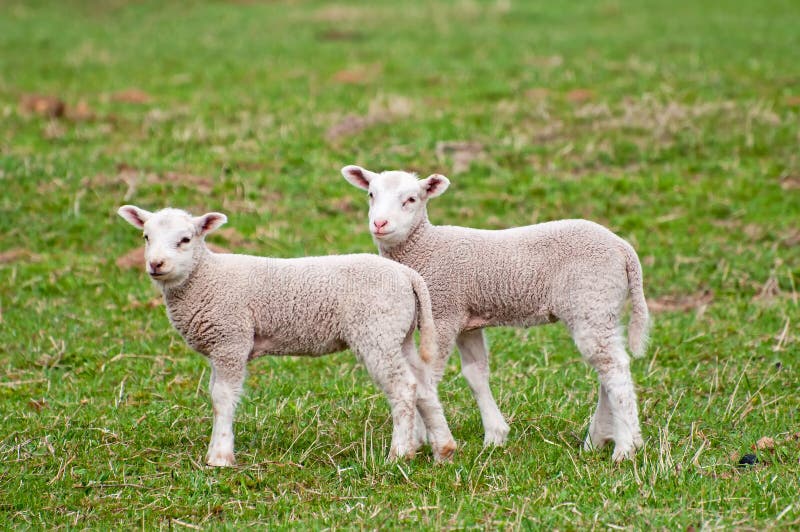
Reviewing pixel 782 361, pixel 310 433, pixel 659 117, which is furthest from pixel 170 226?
pixel 659 117

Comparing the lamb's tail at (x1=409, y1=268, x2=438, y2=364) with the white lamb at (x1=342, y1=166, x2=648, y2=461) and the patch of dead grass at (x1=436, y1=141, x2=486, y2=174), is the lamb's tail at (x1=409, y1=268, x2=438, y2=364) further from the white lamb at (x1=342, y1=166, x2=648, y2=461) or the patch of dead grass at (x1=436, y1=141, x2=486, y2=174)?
the patch of dead grass at (x1=436, y1=141, x2=486, y2=174)

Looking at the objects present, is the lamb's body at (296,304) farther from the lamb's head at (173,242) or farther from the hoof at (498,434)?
the hoof at (498,434)

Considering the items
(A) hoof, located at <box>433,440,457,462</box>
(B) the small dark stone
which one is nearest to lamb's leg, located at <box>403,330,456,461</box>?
(A) hoof, located at <box>433,440,457,462</box>

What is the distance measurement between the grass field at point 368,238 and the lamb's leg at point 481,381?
0.15 meters

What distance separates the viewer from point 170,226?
6.85 meters

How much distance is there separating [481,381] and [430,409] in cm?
69

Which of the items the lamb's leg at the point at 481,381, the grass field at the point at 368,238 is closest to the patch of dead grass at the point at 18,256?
the grass field at the point at 368,238

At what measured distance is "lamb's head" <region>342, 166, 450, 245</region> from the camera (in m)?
7.24

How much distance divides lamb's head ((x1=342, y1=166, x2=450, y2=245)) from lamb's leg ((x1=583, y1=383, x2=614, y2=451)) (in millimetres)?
1726

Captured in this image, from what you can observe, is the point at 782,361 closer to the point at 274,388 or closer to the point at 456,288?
the point at 456,288

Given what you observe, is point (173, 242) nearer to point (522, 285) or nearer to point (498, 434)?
point (522, 285)

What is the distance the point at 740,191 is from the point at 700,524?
921 centimetres

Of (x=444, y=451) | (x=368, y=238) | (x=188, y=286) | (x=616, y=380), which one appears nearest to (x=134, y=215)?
(x=188, y=286)

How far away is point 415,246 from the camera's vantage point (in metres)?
7.54
